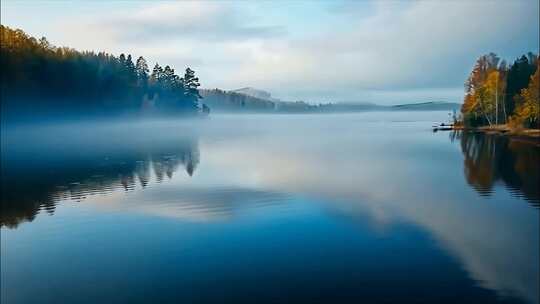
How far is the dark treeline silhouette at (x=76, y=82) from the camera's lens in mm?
101500

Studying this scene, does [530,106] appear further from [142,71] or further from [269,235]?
[142,71]

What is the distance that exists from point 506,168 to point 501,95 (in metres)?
66.2

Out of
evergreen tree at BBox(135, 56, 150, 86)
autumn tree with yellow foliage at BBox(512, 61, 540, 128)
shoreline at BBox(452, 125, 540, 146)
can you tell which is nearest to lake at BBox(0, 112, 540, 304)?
shoreline at BBox(452, 125, 540, 146)

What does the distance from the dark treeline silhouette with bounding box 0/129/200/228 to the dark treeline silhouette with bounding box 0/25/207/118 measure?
1708 inches

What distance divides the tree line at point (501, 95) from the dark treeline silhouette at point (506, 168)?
824 inches

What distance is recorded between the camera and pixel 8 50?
99062mm

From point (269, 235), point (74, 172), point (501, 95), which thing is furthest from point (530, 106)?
point (74, 172)

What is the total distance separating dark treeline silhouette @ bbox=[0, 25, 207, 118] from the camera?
10150 centimetres

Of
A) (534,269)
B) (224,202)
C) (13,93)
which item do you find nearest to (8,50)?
(13,93)

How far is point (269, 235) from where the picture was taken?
23.0m

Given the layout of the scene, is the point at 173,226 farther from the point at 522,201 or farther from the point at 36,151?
the point at 36,151

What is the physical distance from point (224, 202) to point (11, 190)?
769 inches

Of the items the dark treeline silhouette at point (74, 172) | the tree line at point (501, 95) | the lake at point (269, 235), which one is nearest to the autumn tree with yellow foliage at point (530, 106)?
the tree line at point (501, 95)

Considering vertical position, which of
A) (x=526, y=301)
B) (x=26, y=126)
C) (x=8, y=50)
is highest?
(x=8, y=50)
